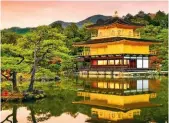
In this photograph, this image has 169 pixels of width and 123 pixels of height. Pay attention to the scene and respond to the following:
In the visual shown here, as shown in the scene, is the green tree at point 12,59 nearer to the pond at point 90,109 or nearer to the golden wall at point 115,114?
the pond at point 90,109

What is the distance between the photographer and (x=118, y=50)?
40.4m

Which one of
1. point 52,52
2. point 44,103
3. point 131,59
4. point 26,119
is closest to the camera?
point 26,119

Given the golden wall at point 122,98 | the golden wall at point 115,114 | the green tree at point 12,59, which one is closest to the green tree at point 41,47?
the green tree at point 12,59

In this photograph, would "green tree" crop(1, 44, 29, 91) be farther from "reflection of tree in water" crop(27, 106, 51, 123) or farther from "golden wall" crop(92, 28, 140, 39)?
"golden wall" crop(92, 28, 140, 39)

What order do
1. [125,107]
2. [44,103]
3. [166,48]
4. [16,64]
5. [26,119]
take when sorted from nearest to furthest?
[26,119] < [125,107] < [44,103] < [16,64] < [166,48]

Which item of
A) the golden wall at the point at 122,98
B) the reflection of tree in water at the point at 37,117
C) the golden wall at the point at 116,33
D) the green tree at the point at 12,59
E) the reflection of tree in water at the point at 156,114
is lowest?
the reflection of tree in water at the point at 37,117

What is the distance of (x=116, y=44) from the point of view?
4072cm

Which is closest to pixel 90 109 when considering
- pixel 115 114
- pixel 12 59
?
pixel 115 114

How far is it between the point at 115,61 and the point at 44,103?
2592cm

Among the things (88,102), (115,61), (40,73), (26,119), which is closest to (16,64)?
(40,73)

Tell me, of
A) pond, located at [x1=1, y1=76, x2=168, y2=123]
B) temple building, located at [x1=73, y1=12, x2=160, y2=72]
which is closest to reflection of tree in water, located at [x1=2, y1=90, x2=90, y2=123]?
pond, located at [x1=1, y1=76, x2=168, y2=123]

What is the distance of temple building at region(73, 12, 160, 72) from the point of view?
3962cm

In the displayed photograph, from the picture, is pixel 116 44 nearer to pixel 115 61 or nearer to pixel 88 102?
pixel 115 61

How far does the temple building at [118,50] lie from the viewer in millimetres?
39625
